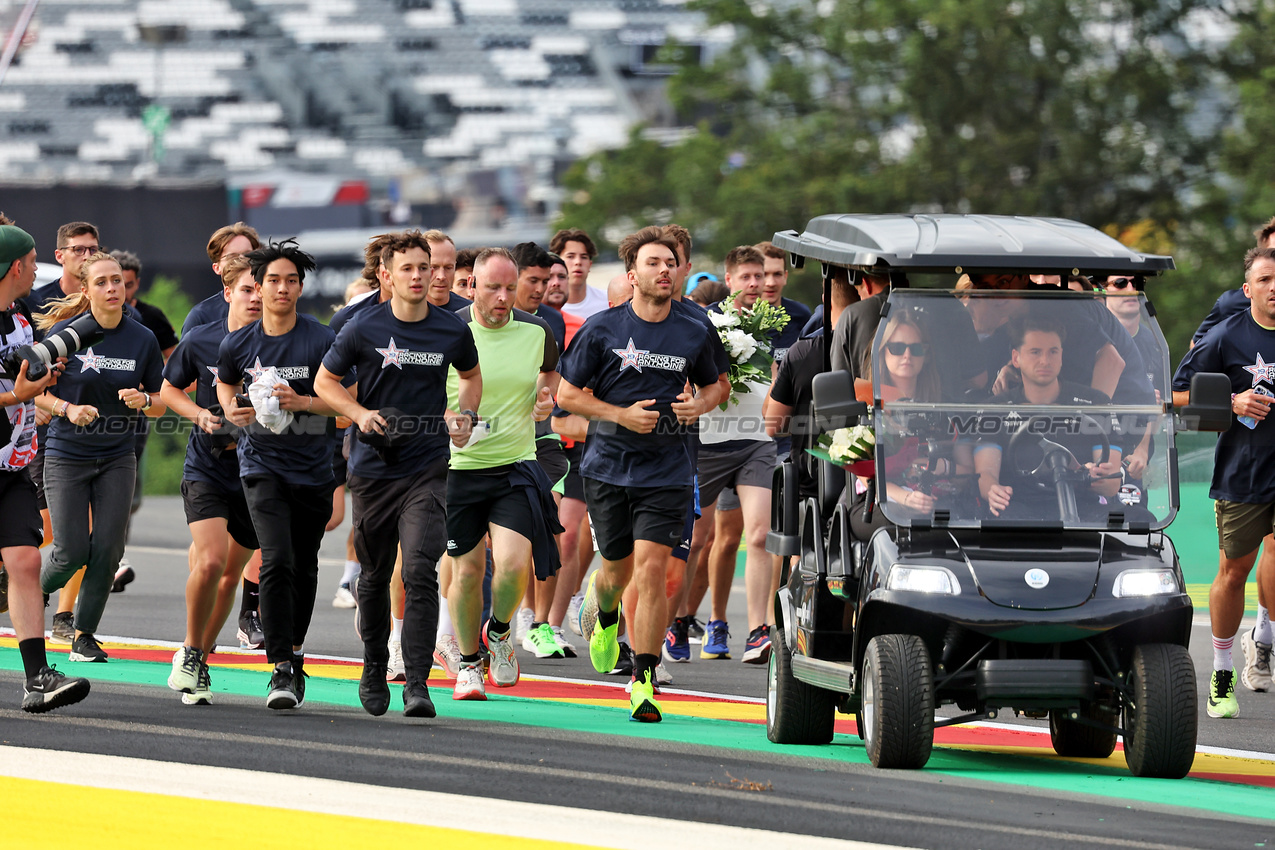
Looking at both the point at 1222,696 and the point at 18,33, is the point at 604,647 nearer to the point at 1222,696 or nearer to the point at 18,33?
the point at 1222,696

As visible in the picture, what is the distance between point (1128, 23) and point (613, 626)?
39050mm

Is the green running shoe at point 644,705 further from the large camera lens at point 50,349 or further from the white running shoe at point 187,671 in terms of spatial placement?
the large camera lens at point 50,349

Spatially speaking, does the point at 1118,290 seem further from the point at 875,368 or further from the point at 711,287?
the point at 711,287

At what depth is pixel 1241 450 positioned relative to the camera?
1012cm

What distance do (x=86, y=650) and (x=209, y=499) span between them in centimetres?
183

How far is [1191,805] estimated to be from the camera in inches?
274

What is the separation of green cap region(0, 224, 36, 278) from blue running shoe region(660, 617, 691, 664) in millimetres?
4935

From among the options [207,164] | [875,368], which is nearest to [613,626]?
[875,368]

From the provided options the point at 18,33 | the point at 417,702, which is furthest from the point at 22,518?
the point at 18,33

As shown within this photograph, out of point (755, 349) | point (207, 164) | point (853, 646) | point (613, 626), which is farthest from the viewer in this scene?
point (207, 164)

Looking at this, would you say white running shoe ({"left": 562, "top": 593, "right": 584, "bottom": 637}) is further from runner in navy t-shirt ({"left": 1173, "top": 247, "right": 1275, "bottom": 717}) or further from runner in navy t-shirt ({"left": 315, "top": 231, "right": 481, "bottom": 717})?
runner in navy t-shirt ({"left": 1173, "top": 247, "right": 1275, "bottom": 717})

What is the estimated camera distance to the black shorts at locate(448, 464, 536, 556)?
384 inches

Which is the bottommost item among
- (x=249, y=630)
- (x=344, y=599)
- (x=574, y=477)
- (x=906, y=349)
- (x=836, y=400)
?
(x=344, y=599)

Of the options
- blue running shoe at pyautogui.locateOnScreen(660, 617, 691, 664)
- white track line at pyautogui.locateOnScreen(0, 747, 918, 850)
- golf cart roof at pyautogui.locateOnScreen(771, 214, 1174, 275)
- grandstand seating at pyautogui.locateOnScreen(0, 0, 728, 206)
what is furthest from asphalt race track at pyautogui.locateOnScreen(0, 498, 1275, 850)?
grandstand seating at pyautogui.locateOnScreen(0, 0, 728, 206)
